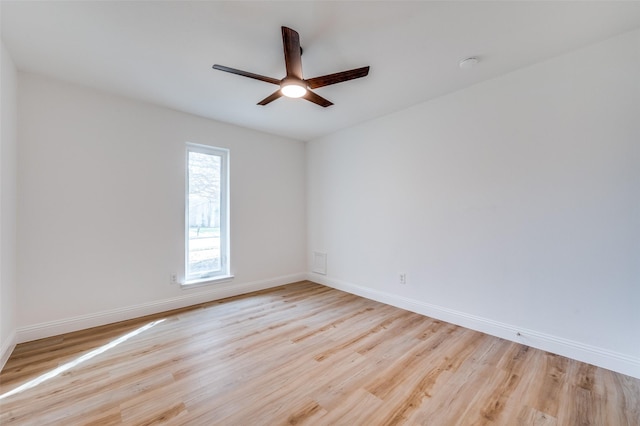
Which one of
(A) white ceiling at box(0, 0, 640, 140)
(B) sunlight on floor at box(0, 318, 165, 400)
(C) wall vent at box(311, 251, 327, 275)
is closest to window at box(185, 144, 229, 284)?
(B) sunlight on floor at box(0, 318, 165, 400)

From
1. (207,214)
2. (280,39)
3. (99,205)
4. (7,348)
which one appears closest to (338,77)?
(280,39)

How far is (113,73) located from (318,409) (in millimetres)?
3286

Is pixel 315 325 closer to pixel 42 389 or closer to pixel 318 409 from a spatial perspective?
pixel 318 409

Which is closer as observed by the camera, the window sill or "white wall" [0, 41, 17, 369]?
"white wall" [0, 41, 17, 369]

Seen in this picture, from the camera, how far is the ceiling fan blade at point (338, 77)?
1.99 meters

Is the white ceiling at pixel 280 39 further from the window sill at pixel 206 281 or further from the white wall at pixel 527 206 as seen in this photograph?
the window sill at pixel 206 281

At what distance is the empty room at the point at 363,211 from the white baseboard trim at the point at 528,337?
0.02 m

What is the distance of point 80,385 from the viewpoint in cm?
182

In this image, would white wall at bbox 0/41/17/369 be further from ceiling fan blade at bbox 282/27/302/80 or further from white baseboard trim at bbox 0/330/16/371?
ceiling fan blade at bbox 282/27/302/80

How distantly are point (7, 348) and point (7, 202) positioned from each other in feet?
3.99

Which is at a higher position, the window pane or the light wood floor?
the window pane

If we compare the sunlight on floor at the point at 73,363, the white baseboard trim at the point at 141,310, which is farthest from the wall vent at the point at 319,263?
the sunlight on floor at the point at 73,363

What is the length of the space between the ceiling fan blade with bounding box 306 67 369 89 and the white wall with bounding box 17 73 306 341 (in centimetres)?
210

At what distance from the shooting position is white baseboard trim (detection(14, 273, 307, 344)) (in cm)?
248
